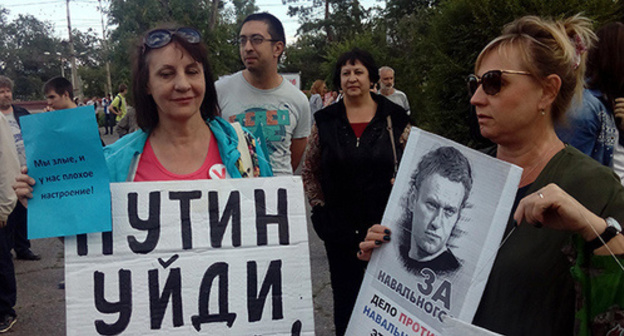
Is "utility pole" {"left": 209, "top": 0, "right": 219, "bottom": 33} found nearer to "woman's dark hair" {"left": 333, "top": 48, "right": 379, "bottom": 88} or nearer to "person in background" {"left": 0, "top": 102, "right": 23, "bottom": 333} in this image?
"person in background" {"left": 0, "top": 102, "right": 23, "bottom": 333}

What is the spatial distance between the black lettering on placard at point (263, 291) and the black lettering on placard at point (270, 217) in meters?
0.09

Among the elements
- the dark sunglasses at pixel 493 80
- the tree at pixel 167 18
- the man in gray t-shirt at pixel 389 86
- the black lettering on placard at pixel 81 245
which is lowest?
the black lettering on placard at pixel 81 245

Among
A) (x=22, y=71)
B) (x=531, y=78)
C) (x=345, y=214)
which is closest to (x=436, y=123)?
(x=345, y=214)

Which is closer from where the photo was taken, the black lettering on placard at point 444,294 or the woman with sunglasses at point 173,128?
the black lettering on placard at point 444,294

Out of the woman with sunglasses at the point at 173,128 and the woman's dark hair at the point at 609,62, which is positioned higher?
the woman's dark hair at the point at 609,62

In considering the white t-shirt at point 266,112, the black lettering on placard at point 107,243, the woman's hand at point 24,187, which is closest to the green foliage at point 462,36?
the white t-shirt at point 266,112

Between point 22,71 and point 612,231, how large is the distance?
259ft

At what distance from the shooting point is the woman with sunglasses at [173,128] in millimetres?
1966

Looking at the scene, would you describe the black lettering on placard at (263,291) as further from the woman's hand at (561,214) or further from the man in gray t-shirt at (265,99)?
the man in gray t-shirt at (265,99)

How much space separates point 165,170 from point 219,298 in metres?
0.56

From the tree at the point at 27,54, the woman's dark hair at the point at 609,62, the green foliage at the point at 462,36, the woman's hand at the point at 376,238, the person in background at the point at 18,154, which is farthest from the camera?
the tree at the point at 27,54

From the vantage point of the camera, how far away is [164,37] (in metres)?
1.98

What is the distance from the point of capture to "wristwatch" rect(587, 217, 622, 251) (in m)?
1.21

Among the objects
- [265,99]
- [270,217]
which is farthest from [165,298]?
[265,99]
